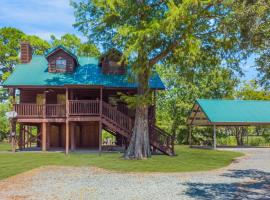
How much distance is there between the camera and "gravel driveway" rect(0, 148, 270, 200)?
1122 centimetres

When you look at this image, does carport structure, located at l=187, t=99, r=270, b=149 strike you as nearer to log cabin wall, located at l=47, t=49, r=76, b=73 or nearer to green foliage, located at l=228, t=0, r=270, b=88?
log cabin wall, located at l=47, t=49, r=76, b=73

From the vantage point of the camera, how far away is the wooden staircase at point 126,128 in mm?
26203

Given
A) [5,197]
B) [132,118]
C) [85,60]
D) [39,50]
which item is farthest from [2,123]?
[5,197]

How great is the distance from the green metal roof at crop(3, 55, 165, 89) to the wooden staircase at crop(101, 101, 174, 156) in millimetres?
2195

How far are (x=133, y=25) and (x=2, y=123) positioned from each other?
123ft

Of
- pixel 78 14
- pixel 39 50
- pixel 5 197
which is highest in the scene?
pixel 39 50

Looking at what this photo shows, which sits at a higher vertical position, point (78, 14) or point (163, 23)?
point (78, 14)

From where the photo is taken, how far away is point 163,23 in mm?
19281

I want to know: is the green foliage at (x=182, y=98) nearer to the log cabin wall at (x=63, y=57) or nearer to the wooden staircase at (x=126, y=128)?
the log cabin wall at (x=63, y=57)

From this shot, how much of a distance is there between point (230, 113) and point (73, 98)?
49.7ft

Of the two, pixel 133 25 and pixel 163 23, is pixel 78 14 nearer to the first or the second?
pixel 133 25

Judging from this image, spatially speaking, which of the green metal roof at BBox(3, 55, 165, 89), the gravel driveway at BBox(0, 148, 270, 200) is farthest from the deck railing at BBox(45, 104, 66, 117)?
the gravel driveway at BBox(0, 148, 270, 200)

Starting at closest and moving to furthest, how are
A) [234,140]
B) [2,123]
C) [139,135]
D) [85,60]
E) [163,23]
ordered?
[163,23]
[139,135]
[85,60]
[234,140]
[2,123]

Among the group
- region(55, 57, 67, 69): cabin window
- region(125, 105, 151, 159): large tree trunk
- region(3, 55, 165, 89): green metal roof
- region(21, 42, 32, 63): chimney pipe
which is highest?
region(21, 42, 32, 63): chimney pipe
